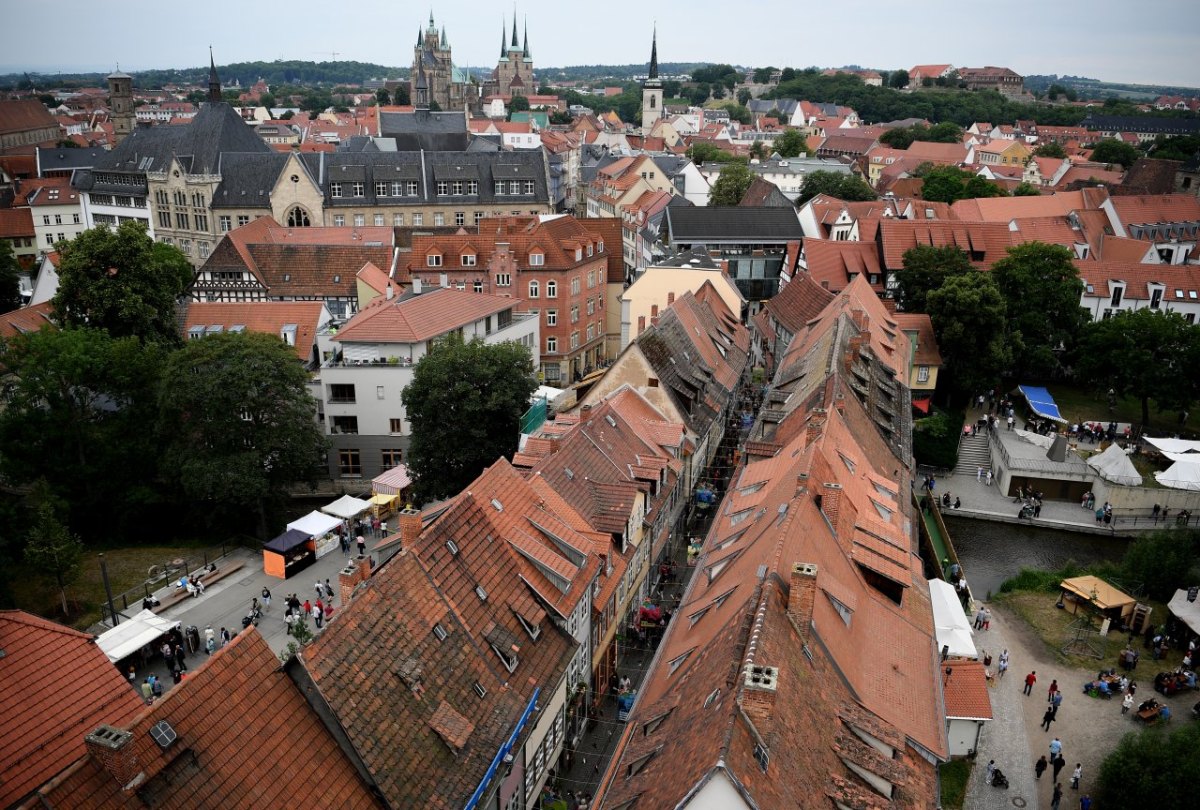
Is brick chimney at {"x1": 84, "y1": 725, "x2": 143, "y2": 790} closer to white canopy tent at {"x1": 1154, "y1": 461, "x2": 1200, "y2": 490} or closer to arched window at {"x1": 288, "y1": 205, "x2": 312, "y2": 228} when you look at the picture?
white canopy tent at {"x1": 1154, "y1": 461, "x2": 1200, "y2": 490}

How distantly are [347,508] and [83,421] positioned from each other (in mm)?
15662

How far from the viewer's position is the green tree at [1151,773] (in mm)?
24609

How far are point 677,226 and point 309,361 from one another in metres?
36.8

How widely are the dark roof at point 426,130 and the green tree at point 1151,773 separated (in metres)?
111

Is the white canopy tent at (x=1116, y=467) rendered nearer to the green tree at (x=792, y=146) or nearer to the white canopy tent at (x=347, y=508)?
the white canopy tent at (x=347, y=508)

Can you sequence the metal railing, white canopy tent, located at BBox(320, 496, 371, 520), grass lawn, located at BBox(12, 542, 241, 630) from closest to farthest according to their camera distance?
the metal railing < grass lawn, located at BBox(12, 542, 241, 630) < white canopy tent, located at BBox(320, 496, 371, 520)

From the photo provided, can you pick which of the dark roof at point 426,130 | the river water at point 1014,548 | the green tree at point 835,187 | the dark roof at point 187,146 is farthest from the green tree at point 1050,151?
the dark roof at point 187,146

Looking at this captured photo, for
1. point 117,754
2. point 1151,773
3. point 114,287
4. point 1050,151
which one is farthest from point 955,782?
point 1050,151

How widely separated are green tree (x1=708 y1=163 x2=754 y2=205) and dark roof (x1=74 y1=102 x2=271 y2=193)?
52.7 m

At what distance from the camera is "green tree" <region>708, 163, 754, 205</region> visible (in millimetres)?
102625

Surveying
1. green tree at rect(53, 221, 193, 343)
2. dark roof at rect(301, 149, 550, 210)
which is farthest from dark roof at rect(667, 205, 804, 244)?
green tree at rect(53, 221, 193, 343)

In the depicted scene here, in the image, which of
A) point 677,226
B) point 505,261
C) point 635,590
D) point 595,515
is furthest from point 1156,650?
point 677,226

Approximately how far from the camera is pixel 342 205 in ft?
294

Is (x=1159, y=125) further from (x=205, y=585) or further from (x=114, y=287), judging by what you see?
(x=205, y=585)
